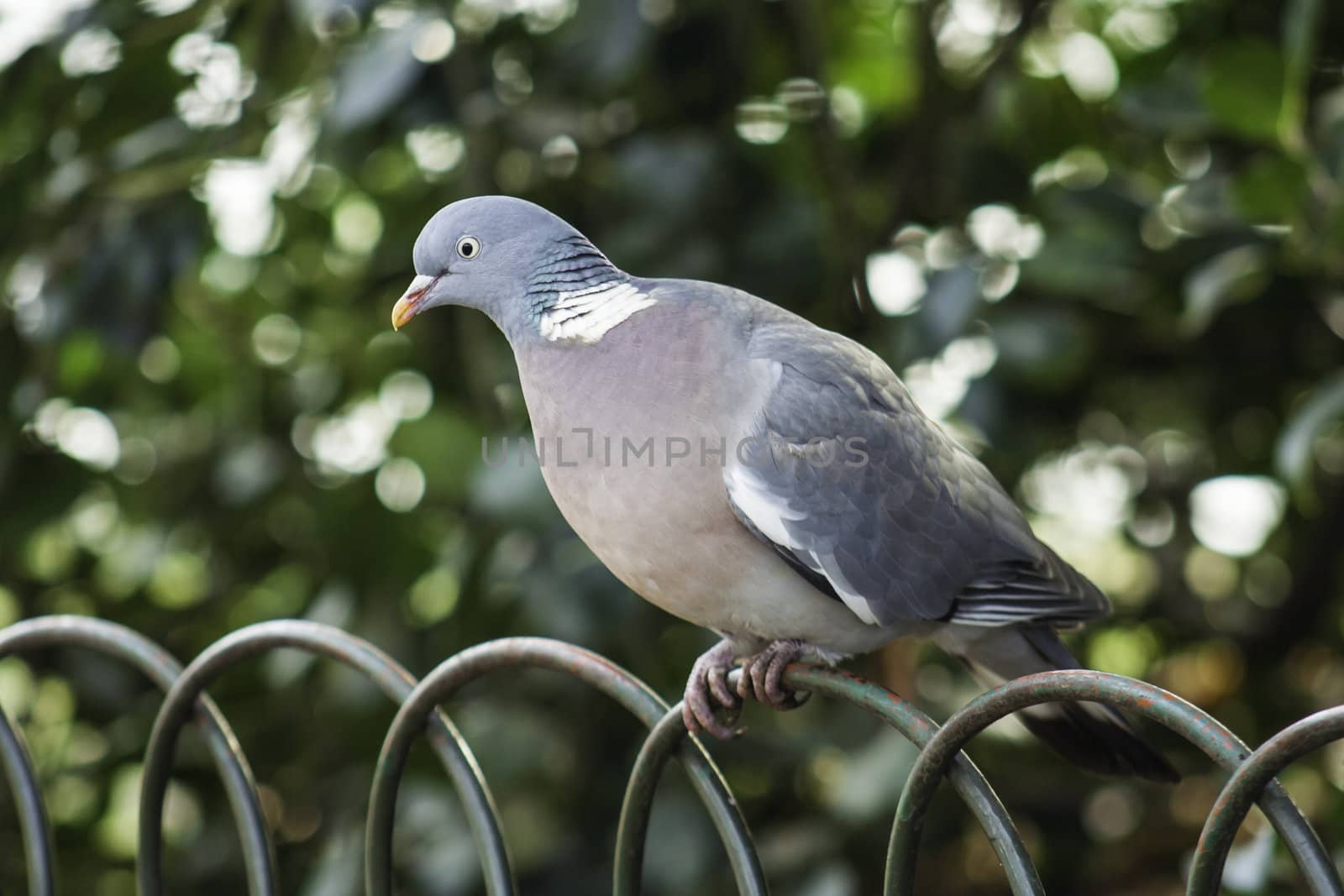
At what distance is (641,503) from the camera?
1.02m

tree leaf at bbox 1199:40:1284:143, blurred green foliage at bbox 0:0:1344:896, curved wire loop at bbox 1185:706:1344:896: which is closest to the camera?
curved wire loop at bbox 1185:706:1344:896

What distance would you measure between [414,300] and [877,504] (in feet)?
1.41

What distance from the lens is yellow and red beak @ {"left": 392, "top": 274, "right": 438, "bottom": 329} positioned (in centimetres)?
116

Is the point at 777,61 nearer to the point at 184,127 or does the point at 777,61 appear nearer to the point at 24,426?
the point at 184,127

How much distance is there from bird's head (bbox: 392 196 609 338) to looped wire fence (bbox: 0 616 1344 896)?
300 millimetres

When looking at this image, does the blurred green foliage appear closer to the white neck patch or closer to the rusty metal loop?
the white neck patch

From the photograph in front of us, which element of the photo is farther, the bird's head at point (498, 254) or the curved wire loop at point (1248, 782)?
the bird's head at point (498, 254)

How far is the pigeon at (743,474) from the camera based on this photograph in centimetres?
105

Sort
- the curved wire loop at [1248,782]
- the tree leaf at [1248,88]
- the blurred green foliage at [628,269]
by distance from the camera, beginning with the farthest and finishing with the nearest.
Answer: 1. the blurred green foliage at [628,269]
2. the tree leaf at [1248,88]
3. the curved wire loop at [1248,782]

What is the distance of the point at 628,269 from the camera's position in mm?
1771

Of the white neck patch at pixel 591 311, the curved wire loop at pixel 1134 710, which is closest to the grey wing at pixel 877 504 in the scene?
the white neck patch at pixel 591 311

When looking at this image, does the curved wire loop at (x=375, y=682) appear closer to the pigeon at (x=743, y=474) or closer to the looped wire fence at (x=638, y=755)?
the looped wire fence at (x=638, y=755)

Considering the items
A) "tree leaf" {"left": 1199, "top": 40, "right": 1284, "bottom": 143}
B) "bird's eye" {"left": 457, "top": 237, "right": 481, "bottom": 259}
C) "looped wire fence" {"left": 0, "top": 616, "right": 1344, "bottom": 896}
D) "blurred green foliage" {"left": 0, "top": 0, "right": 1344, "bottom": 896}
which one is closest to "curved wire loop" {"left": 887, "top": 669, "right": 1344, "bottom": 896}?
"looped wire fence" {"left": 0, "top": 616, "right": 1344, "bottom": 896}

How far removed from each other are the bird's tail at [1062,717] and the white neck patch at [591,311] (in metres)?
0.46
